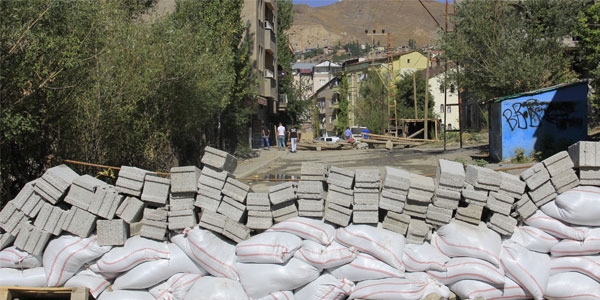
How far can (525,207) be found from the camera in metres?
6.62

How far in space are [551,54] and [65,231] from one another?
21.6 m

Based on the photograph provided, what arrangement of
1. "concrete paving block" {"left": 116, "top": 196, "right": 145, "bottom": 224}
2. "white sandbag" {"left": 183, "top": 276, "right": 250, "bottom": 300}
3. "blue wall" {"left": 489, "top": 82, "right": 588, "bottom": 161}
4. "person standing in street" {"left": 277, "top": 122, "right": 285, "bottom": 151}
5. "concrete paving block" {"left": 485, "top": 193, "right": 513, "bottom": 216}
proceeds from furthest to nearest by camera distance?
"person standing in street" {"left": 277, "top": 122, "right": 285, "bottom": 151} → "blue wall" {"left": 489, "top": 82, "right": 588, "bottom": 161} → "concrete paving block" {"left": 116, "top": 196, "right": 145, "bottom": 224} → "concrete paving block" {"left": 485, "top": 193, "right": 513, "bottom": 216} → "white sandbag" {"left": 183, "top": 276, "right": 250, "bottom": 300}

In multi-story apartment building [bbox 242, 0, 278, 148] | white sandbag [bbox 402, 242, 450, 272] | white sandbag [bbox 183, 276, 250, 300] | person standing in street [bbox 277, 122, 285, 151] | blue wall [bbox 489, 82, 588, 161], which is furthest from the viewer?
person standing in street [bbox 277, 122, 285, 151]

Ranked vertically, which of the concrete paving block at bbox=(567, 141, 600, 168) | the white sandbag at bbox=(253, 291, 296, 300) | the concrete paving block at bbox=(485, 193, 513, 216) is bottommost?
the white sandbag at bbox=(253, 291, 296, 300)

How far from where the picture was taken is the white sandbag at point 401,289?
246 inches

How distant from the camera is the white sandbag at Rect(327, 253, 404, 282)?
6.39 m

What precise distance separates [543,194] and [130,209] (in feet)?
14.1

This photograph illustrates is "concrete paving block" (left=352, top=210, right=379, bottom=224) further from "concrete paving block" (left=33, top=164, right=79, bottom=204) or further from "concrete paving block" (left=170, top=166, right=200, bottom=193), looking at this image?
"concrete paving block" (left=33, top=164, right=79, bottom=204)

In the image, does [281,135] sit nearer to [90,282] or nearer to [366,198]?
[366,198]

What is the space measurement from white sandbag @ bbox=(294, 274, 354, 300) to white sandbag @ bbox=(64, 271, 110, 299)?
2012mm

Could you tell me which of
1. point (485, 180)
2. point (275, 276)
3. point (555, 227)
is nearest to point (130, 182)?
point (275, 276)

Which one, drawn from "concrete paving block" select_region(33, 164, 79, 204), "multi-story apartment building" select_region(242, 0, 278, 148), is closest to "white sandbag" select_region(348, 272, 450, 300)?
"concrete paving block" select_region(33, 164, 79, 204)

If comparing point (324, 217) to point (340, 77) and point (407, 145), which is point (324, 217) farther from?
point (340, 77)

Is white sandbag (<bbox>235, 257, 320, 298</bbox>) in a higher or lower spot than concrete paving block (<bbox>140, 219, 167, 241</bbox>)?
lower
